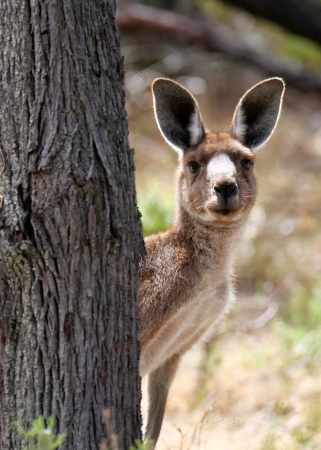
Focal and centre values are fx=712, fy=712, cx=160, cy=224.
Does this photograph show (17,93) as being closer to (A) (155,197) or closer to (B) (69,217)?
(B) (69,217)

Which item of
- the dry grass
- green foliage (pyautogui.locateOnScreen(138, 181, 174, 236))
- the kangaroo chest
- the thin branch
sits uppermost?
the kangaroo chest

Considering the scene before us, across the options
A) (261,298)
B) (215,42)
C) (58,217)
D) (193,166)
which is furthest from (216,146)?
(215,42)

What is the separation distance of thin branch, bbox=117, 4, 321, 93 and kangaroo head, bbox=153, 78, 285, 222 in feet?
18.1

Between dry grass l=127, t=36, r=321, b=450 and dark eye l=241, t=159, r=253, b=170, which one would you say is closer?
dark eye l=241, t=159, r=253, b=170

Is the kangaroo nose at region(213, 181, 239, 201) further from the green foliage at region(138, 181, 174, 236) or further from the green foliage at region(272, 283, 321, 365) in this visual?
the green foliage at region(138, 181, 174, 236)

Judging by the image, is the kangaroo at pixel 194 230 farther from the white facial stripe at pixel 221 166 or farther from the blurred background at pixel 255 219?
the blurred background at pixel 255 219

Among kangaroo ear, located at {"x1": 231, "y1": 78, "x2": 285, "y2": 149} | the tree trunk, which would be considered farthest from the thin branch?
the tree trunk

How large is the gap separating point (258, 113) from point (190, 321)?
1.38 meters

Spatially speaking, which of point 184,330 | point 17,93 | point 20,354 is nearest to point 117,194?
point 17,93

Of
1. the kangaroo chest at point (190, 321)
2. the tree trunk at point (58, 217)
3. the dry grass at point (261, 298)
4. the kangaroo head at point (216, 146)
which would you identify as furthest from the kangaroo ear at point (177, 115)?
the tree trunk at point (58, 217)

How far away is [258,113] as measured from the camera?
4465mm

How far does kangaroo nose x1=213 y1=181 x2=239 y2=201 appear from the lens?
3.95 meters

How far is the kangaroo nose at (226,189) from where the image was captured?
13.0 ft

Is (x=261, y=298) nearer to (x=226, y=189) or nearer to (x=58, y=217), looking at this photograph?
(x=226, y=189)
